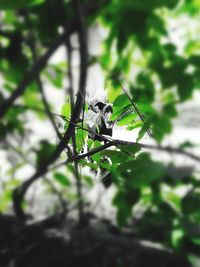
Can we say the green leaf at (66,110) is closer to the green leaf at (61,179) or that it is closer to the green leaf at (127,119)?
the green leaf at (127,119)

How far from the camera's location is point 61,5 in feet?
2.21

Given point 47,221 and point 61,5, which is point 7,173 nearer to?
point 47,221

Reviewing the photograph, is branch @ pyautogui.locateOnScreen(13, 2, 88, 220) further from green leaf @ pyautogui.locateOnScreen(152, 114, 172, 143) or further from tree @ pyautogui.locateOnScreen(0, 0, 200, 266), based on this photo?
green leaf @ pyautogui.locateOnScreen(152, 114, 172, 143)

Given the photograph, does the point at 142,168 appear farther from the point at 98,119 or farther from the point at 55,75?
the point at 55,75

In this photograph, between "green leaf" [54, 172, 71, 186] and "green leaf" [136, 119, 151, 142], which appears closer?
"green leaf" [136, 119, 151, 142]

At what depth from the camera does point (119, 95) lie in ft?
1.23

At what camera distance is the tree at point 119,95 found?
358mm

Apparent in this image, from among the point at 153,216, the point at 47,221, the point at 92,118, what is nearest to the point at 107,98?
the point at 92,118

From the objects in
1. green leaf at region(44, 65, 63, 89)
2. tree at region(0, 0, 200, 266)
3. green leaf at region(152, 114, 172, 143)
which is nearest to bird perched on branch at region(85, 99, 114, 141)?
tree at region(0, 0, 200, 266)

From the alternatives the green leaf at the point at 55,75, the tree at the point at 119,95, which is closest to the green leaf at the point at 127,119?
the tree at the point at 119,95

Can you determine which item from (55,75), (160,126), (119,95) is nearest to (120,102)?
(119,95)

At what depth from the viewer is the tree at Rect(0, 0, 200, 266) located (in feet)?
1.18

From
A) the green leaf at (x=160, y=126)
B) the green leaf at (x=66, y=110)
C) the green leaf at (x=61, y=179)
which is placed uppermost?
the green leaf at (x=61, y=179)

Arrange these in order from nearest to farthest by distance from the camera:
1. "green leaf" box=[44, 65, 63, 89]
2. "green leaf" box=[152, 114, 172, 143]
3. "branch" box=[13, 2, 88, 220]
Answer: "branch" box=[13, 2, 88, 220], "green leaf" box=[152, 114, 172, 143], "green leaf" box=[44, 65, 63, 89]
